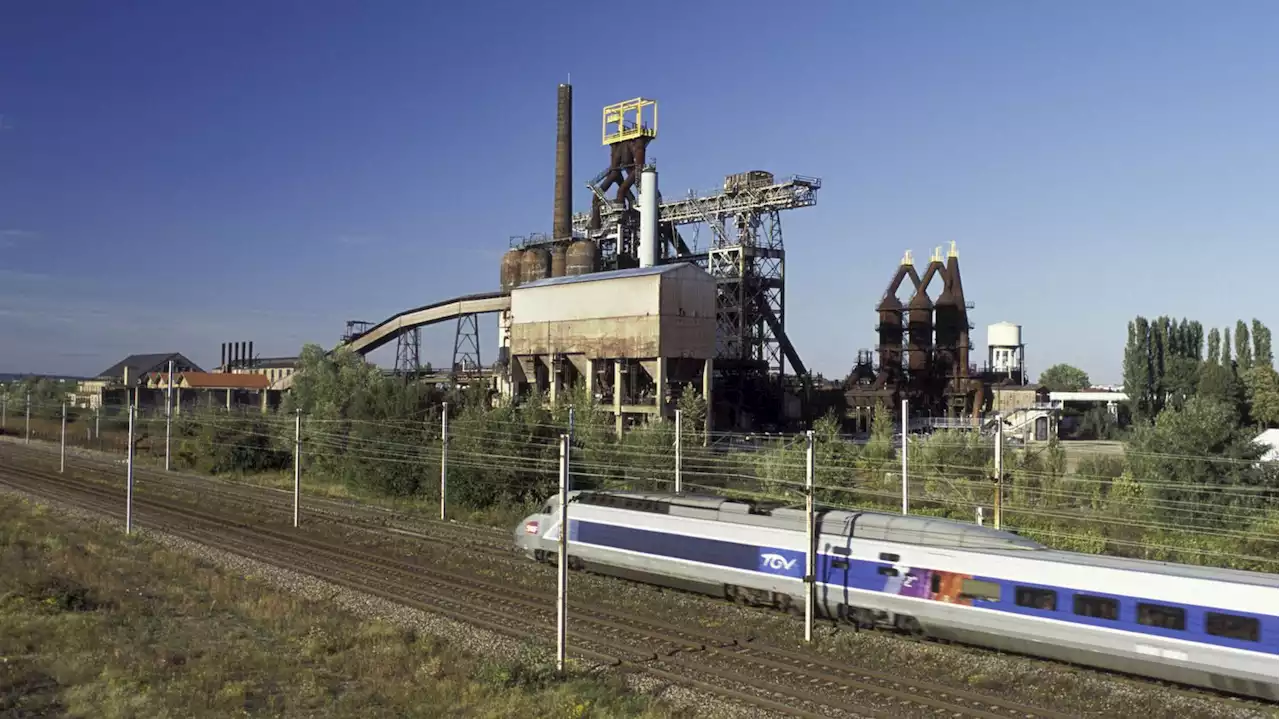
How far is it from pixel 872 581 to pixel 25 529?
30763mm

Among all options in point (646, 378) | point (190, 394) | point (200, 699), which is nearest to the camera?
point (200, 699)

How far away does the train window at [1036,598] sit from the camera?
53.2 ft

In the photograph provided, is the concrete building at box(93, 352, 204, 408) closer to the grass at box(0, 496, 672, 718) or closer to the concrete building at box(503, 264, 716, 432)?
the concrete building at box(503, 264, 716, 432)

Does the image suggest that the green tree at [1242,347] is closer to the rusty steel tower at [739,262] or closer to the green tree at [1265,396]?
the green tree at [1265,396]

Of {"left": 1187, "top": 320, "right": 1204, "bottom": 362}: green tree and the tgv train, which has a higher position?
{"left": 1187, "top": 320, "right": 1204, "bottom": 362}: green tree

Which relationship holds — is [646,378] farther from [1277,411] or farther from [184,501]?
[1277,411]

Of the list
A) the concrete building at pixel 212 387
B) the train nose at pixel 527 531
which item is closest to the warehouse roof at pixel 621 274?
the train nose at pixel 527 531

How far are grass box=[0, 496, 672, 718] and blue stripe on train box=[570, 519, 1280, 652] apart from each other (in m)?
5.60

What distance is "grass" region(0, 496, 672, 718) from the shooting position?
48.5 ft

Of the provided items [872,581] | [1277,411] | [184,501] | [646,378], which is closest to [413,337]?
[646,378]

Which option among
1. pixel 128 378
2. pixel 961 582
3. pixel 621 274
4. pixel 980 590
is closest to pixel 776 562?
pixel 961 582

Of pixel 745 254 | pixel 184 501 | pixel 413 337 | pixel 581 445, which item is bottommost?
pixel 184 501

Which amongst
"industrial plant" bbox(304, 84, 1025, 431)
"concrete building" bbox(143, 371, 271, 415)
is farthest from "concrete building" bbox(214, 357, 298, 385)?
"industrial plant" bbox(304, 84, 1025, 431)

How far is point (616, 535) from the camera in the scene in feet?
77.5
